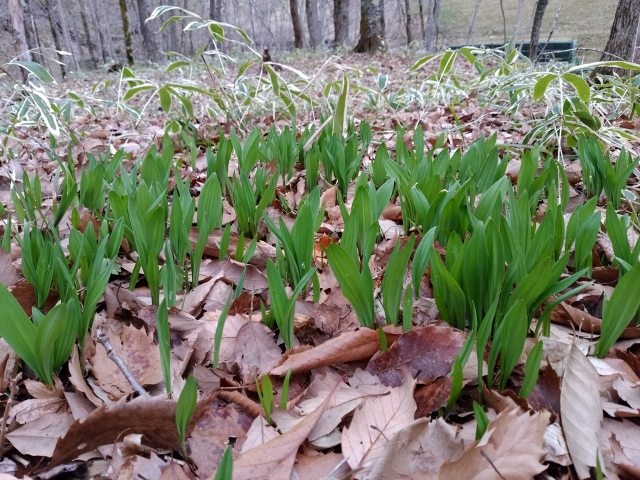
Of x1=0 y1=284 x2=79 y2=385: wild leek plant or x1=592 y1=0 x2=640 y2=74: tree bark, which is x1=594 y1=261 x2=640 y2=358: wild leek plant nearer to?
x1=0 y1=284 x2=79 y2=385: wild leek plant

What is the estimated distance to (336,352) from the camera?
0.93 meters

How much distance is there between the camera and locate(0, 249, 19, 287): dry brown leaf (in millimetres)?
1233

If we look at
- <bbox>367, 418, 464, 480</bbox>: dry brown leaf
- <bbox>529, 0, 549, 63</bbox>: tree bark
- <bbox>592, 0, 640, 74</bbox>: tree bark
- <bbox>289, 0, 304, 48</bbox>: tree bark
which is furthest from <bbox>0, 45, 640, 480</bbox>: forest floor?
<bbox>289, 0, 304, 48</bbox>: tree bark

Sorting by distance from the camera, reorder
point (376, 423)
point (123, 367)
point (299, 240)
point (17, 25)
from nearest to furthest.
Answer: point (376, 423), point (123, 367), point (299, 240), point (17, 25)

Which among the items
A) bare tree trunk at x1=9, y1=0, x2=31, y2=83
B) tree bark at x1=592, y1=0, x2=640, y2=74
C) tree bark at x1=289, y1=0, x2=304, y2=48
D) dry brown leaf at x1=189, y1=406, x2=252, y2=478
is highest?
tree bark at x1=289, y1=0, x2=304, y2=48

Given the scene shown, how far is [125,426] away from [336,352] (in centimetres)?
40

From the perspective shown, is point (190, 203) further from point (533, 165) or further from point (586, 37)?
point (586, 37)

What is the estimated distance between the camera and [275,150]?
83.8 inches

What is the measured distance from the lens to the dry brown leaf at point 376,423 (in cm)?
73

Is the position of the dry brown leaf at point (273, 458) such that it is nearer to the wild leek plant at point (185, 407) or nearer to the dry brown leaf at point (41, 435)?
the wild leek plant at point (185, 407)

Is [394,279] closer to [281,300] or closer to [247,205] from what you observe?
[281,300]

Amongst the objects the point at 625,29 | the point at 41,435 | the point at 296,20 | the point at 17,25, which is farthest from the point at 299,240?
the point at 296,20

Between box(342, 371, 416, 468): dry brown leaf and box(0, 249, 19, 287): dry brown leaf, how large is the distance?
1002 millimetres

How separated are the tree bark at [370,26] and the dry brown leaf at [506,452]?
11.8 metres
